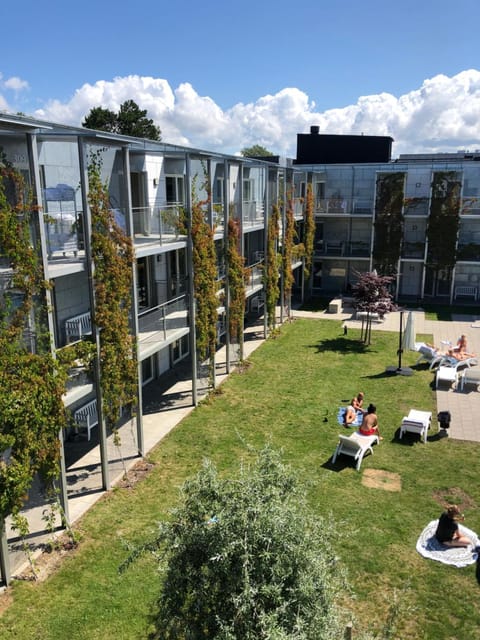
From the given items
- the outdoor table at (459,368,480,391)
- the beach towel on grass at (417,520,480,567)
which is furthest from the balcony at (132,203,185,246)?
the outdoor table at (459,368,480,391)

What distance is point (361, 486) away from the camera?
1206 cm

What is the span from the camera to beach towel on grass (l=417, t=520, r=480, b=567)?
9.44 m

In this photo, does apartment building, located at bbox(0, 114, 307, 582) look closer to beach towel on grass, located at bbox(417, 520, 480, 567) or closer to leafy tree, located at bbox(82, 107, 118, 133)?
beach towel on grass, located at bbox(417, 520, 480, 567)

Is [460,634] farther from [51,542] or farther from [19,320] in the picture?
[19,320]

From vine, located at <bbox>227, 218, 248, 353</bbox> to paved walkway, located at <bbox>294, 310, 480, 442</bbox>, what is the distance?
7.41 m

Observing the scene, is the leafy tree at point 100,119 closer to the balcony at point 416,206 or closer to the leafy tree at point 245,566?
the balcony at point 416,206

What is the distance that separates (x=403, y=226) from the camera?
107ft

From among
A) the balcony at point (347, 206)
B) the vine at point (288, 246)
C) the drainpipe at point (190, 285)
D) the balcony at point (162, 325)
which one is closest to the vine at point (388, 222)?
the balcony at point (347, 206)

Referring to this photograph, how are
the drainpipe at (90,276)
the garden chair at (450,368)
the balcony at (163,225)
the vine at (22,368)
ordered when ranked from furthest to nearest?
1. the garden chair at (450,368)
2. the balcony at (163,225)
3. the drainpipe at (90,276)
4. the vine at (22,368)

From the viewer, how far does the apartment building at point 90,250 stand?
955 centimetres

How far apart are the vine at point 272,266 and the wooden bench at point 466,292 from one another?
15.2 m

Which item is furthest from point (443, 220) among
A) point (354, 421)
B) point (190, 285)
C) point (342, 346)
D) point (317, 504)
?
point (317, 504)

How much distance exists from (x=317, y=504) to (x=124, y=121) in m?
55.2

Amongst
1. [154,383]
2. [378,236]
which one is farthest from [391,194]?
[154,383]
